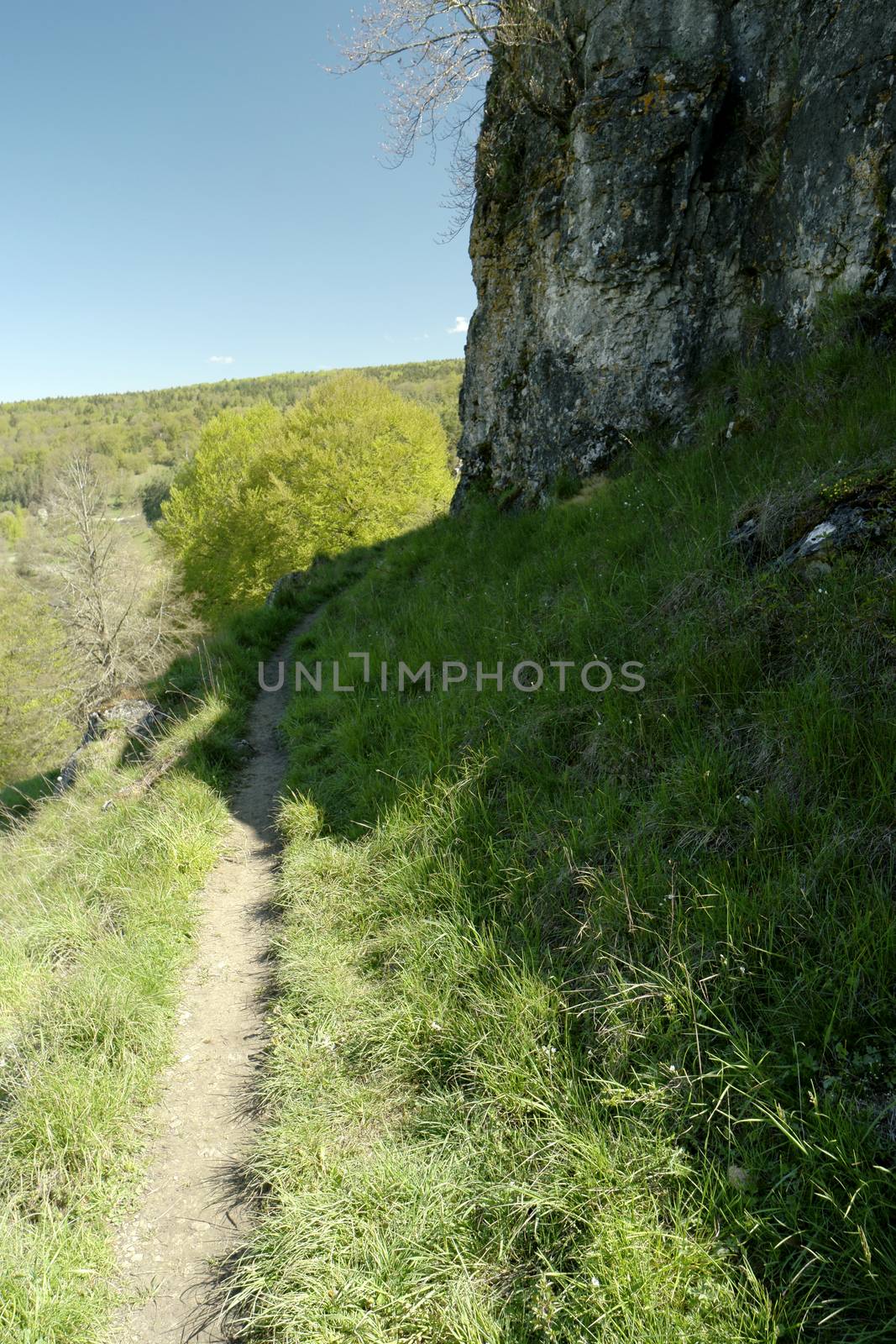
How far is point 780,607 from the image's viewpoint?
3449 millimetres

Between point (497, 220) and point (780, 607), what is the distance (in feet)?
33.0

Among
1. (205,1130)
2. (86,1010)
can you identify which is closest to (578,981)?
(205,1130)

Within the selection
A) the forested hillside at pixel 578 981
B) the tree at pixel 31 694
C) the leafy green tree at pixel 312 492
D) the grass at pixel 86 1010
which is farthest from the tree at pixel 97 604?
the forested hillside at pixel 578 981

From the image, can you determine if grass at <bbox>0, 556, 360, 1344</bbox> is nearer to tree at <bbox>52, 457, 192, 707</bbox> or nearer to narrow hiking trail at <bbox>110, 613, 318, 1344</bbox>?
narrow hiking trail at <bbox>110, 613, 318, 1344</bbox>

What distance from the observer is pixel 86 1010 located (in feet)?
10.2

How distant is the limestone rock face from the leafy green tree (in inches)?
576

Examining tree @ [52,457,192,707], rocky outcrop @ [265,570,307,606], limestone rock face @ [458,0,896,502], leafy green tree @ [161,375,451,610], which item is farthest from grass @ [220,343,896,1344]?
leafy green tree @ [161,375,451,610]

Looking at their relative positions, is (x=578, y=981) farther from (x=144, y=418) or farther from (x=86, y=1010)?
(x=144, y=418)

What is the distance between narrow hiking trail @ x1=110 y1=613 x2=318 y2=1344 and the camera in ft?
7.20

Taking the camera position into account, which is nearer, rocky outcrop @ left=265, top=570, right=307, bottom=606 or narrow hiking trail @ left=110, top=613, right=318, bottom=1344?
narrow hiking trail @ left=110, top=613, right=318, bottom=1344

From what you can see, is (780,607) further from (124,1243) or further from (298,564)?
(298,564)

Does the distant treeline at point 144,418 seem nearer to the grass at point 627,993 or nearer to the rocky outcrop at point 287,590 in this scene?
the rocky outcrop at point 287,590

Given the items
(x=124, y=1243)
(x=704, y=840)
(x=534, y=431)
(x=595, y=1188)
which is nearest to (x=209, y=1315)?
(x=124, y=1243)

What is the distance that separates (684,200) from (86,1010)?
9.17m
